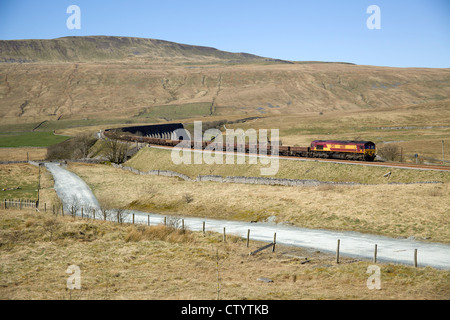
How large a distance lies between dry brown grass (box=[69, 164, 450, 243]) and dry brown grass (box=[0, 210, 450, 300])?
934 cm

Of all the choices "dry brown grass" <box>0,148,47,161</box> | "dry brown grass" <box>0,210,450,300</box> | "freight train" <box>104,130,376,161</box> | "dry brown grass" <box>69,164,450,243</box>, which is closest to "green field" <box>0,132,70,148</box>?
"dry brown grass" <box>0,148,47,161</box>

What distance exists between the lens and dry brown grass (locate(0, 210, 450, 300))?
18812 mm

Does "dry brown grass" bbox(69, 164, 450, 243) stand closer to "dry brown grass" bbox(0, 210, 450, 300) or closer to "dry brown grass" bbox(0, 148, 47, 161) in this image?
"dry brown grass" bbox(0, 210, 450, 300)

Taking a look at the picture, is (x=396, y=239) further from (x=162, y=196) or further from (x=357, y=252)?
(x=162, y=196)

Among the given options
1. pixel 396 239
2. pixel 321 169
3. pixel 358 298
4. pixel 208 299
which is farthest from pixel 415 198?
pixel 208 299

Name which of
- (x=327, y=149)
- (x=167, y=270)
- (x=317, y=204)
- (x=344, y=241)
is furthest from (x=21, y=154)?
(x=167, y=270)

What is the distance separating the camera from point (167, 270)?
2300cm

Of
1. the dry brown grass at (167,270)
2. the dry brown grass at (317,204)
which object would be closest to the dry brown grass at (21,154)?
the dry brown grass at (317,204)

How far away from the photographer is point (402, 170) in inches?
1918

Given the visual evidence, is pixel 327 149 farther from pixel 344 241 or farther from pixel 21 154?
pixel 21 154

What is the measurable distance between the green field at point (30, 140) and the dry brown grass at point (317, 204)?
93506mm

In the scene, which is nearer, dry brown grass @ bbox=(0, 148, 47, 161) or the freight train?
the freight train

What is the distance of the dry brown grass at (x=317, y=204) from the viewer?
34.2m

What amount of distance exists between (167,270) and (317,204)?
2152 centimetres
